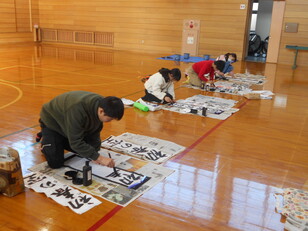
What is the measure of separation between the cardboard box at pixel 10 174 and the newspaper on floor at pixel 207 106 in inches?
111

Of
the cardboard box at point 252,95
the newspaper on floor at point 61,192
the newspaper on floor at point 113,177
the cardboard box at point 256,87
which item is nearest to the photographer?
the newspaper on floor at point 61,192

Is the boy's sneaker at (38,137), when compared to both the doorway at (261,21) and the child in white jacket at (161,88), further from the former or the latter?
the doorway at (261,21)

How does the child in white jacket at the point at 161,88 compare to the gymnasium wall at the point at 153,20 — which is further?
the gymnasium wall at the point at 153,20

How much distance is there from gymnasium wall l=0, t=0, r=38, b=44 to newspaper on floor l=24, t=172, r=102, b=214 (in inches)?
493

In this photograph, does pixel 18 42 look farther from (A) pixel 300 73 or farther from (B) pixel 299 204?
(B) pixel 299 204

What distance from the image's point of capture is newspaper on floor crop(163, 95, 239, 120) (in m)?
4.70

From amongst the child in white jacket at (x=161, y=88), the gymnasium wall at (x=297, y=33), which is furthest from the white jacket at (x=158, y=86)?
the gymnasium wall at (x=297, y=33)

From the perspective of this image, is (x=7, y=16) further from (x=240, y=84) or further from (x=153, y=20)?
(x=240, y=84)

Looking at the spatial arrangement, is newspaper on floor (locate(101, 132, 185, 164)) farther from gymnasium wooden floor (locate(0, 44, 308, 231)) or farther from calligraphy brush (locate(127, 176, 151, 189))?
calligraphy brush (locate(127, 176, 151, 189))

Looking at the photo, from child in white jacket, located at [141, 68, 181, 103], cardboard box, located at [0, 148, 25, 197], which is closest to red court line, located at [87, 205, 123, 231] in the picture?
cardboard box, located at [0, 148, 25, 197]

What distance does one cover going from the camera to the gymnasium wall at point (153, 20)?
11.3 meters

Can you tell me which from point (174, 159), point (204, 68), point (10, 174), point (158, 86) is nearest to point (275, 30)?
point (204, 68)

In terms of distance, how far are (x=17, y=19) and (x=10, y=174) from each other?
13.4 meters

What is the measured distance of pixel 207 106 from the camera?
16.6ft
